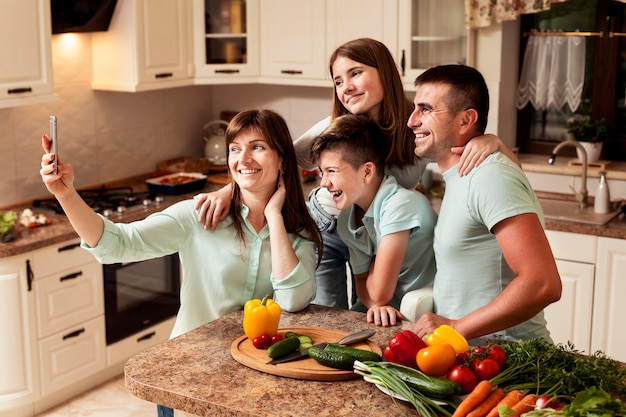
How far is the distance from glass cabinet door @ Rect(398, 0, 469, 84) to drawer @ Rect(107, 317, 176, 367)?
1902 millimetres

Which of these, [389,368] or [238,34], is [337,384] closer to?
[389,368]

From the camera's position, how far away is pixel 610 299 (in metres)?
4.12

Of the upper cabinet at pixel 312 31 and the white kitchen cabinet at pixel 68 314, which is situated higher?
the upper cabinet at pixel 312 31

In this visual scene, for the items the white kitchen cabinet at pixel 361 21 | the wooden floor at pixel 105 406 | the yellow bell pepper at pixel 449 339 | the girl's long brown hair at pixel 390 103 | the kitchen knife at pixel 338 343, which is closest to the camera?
the yellow bell pepper at pixel 449 339

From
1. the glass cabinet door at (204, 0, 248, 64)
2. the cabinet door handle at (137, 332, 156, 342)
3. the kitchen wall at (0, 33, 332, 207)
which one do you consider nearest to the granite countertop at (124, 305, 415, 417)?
the cabinet door handle at (137, 332, 156, 342)

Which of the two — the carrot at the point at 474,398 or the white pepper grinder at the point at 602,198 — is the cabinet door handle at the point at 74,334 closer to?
the white pepper grinder at the point at 602,198

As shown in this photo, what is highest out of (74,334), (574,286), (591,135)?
(591,135)

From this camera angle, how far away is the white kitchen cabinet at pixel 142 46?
4.65 metres

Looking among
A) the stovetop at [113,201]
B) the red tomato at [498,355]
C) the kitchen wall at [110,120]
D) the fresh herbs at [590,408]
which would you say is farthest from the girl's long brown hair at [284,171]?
the kitchen wall at [110,120]

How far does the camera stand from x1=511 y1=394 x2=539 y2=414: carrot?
1.88 metres

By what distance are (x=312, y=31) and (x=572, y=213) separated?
172 centimetres

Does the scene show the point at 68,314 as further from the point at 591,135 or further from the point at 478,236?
the point at 591,135

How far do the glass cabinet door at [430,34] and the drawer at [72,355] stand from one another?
2.09 meters

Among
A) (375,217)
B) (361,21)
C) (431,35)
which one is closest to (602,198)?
(431,35)
